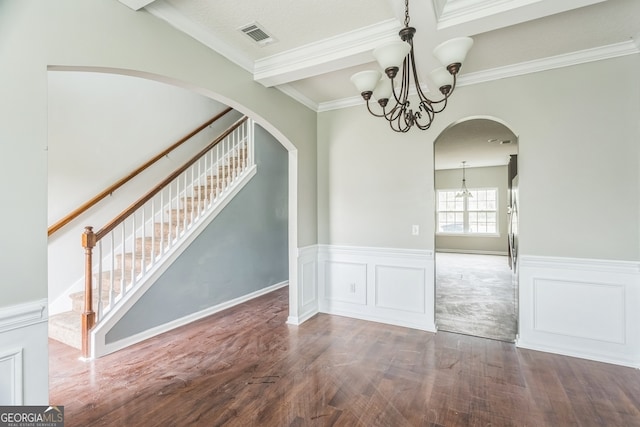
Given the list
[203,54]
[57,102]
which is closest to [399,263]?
[203,54]

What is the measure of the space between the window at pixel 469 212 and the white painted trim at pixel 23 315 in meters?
9.81

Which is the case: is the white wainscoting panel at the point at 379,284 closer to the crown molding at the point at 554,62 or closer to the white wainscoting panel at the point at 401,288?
the white wainscoting panel at the point at 401,288

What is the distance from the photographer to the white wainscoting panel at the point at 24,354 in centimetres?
145

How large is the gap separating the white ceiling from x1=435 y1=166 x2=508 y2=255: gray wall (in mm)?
6987

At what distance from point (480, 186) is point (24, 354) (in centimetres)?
1021

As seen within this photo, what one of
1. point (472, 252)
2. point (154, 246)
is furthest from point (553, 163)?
point (472, 252)

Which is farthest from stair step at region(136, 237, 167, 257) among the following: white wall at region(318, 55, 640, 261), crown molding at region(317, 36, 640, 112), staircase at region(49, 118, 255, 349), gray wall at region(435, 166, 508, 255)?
gray wall at region(435, 166, 508, 255)

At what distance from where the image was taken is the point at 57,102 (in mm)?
3316

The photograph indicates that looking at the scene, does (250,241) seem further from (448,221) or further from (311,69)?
(448,221)

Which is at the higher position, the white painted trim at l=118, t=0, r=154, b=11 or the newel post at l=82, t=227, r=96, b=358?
the white painted trim at l=118, t=0, r=154, b=11

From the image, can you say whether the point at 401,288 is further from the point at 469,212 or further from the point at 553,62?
the point at 469,212

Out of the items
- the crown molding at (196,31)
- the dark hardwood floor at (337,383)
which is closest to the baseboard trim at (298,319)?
the dark hardwood floor at (337,383)

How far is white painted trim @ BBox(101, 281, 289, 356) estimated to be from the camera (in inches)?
116

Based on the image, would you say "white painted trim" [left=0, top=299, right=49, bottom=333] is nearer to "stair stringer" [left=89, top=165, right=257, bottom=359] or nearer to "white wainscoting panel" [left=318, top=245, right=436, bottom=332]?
"stair stringer" [left=89, top=165, right=257, bottom=359]
